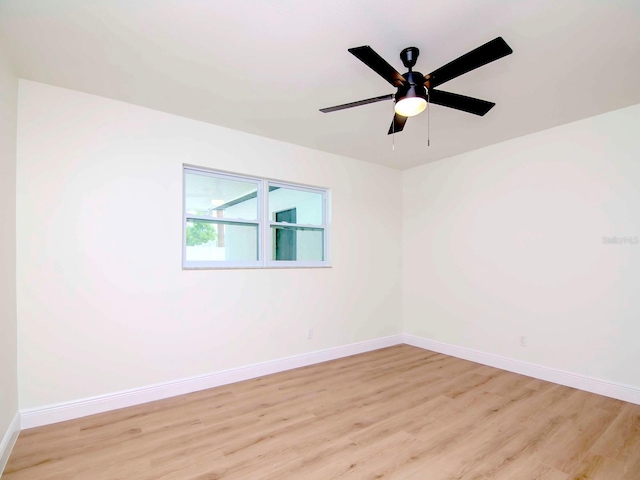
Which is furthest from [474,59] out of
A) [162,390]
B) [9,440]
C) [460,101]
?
[9,440]

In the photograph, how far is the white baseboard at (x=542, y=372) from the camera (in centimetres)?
291

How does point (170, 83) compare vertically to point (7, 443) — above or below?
above

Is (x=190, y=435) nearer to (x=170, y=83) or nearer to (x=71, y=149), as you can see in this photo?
(x=71, y=149)

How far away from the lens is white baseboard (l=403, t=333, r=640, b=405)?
291 cm

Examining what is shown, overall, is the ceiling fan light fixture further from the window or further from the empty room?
the window

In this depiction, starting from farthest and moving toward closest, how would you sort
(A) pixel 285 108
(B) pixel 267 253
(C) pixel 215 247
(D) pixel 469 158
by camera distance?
(D) pixel 469 158 → (B) pixel 267 253 → (C) pixel 215 247 → (A) pixel 285 108

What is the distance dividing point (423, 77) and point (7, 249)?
3011 mm

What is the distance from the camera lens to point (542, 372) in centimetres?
341

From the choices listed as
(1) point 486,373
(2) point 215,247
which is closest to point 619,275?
(1) point 486,373

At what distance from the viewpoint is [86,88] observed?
8.49ft

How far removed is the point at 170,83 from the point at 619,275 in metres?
4.26

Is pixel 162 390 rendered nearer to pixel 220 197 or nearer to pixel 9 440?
pixel 9 440

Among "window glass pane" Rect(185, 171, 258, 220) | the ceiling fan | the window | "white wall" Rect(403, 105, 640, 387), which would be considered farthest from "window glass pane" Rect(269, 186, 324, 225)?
the ceiling fan

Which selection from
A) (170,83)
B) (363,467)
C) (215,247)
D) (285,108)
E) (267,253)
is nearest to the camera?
(363,467)
